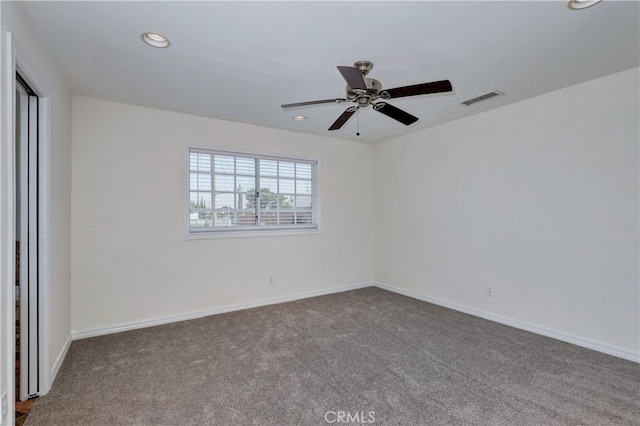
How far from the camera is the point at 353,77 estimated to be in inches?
80.2

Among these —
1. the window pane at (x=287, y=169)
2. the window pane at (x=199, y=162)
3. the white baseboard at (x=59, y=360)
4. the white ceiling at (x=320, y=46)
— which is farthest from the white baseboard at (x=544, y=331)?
the white baseboard at (x=59, y=360)

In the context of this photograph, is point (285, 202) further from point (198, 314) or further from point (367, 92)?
point (367, 92)

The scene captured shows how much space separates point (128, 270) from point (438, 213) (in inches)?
152

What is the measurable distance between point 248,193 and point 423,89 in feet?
9.31

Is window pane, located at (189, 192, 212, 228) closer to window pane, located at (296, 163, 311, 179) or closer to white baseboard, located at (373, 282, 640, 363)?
window pane, located at (296, 163, 311, 179)

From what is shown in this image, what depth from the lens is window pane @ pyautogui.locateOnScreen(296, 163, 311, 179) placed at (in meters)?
4.79

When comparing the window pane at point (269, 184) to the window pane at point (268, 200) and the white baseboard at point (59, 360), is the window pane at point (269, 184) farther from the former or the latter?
the white baseboard at point (59, 360)

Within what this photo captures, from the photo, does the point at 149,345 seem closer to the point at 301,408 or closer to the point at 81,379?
the point at 81,379

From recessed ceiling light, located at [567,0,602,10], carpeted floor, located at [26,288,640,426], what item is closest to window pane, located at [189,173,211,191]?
carpeted floor, located at [26,288,640,426]

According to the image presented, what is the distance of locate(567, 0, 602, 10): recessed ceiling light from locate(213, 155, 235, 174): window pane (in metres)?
3.56

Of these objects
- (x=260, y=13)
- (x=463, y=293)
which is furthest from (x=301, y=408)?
(x=463, y=293)

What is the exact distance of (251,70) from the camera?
266cm
